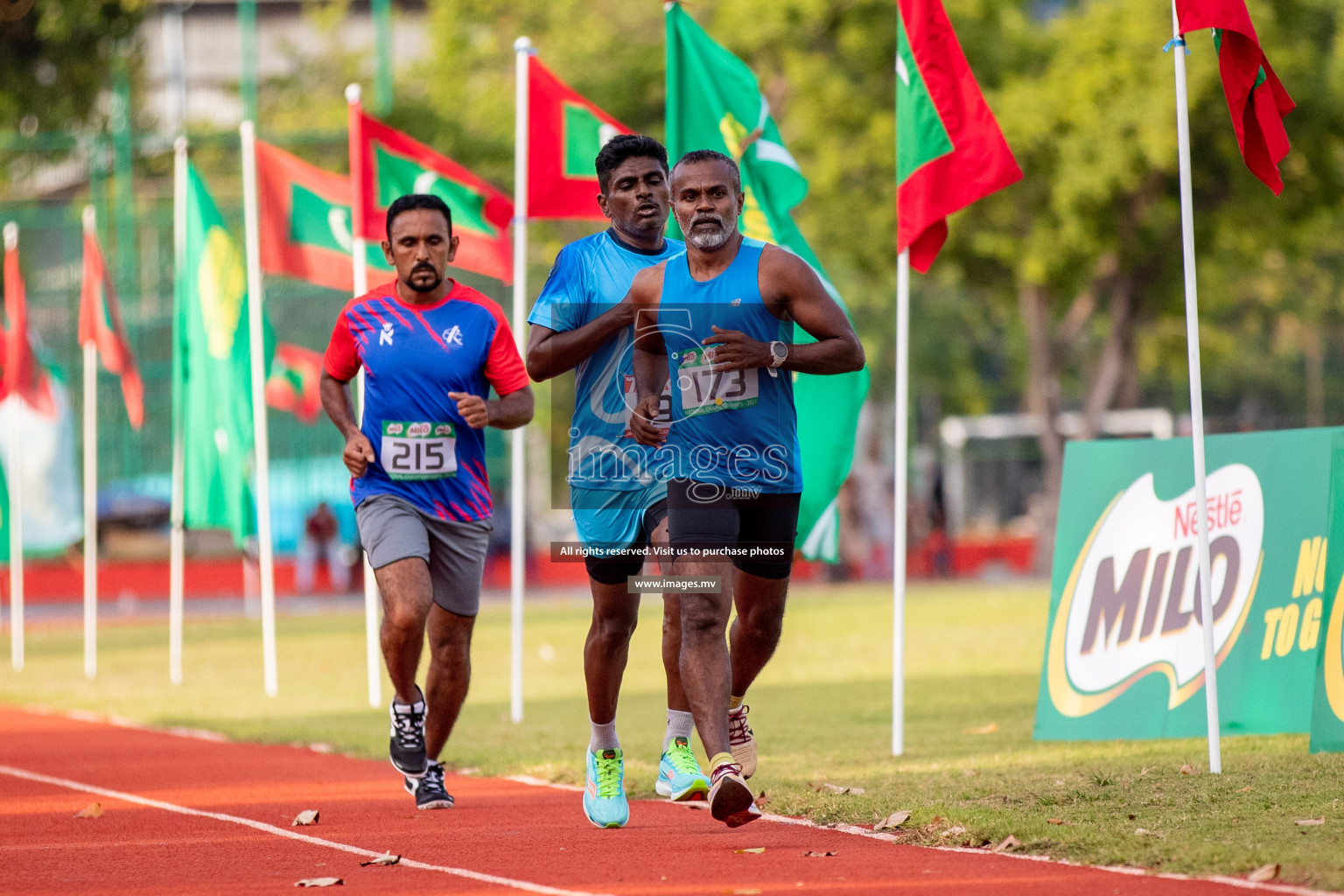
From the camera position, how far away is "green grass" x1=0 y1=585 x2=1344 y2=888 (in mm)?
6660

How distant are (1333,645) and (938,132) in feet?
11.9

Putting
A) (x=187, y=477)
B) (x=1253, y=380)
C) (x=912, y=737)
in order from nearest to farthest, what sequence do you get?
(x=912, y=737)
(x=187, y=477)
(x=1253, y=380)

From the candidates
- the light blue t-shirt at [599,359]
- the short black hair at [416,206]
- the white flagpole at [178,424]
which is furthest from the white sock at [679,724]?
the white flagpole at [178,424]

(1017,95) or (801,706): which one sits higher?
(1017,95)

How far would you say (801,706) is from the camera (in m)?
13.2

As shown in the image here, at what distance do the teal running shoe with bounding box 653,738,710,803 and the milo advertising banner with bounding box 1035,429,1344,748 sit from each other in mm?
3482

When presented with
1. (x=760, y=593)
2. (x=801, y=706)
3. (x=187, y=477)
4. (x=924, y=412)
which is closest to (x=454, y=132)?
(x=924, y=412)

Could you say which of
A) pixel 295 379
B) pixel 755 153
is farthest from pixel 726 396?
pixel 295 379

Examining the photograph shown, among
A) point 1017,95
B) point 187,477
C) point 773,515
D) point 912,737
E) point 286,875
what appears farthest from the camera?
point 1017,95

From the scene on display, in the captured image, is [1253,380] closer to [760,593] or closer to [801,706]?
[801,706]

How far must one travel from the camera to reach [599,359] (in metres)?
7.62

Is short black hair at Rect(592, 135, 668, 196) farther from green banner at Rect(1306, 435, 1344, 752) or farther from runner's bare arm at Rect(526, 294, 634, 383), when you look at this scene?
green banner at Rect(1306, 435, 1344, 752)

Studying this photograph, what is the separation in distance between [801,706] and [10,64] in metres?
21.4

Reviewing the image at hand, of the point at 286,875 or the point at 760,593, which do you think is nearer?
the point at 286,875
